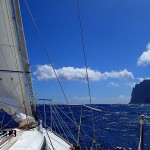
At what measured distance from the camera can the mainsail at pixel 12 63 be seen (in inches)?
337

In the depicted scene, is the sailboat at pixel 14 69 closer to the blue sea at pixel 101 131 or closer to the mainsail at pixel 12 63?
the mainsail at pixel 12 63

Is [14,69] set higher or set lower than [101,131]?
higher

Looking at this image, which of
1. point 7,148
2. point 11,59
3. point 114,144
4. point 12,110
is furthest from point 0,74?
point 114,144

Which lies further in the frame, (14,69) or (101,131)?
(101,131)

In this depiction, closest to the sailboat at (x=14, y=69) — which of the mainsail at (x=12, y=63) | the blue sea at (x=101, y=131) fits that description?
the mainsail at (x=12, y=63)

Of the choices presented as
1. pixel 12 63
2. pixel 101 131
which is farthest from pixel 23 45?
pixel 101 131

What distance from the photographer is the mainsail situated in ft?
28.1

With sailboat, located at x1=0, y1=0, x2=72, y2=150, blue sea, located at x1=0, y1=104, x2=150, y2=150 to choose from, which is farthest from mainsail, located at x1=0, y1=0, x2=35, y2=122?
blue sea, located at x1=0, y1=104, x2=150, y2=150

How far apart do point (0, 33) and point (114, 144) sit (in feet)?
77.8

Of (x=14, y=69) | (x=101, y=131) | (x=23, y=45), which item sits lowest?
(x=101, y=131)

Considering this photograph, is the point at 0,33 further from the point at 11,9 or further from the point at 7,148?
the point at 7,148

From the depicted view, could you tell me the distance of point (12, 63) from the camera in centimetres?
880

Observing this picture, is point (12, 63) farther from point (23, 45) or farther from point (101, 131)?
point (101, 131)

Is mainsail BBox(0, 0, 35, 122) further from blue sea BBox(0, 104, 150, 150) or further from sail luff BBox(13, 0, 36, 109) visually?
blue sea BBox(0, 104, 150, 150)
